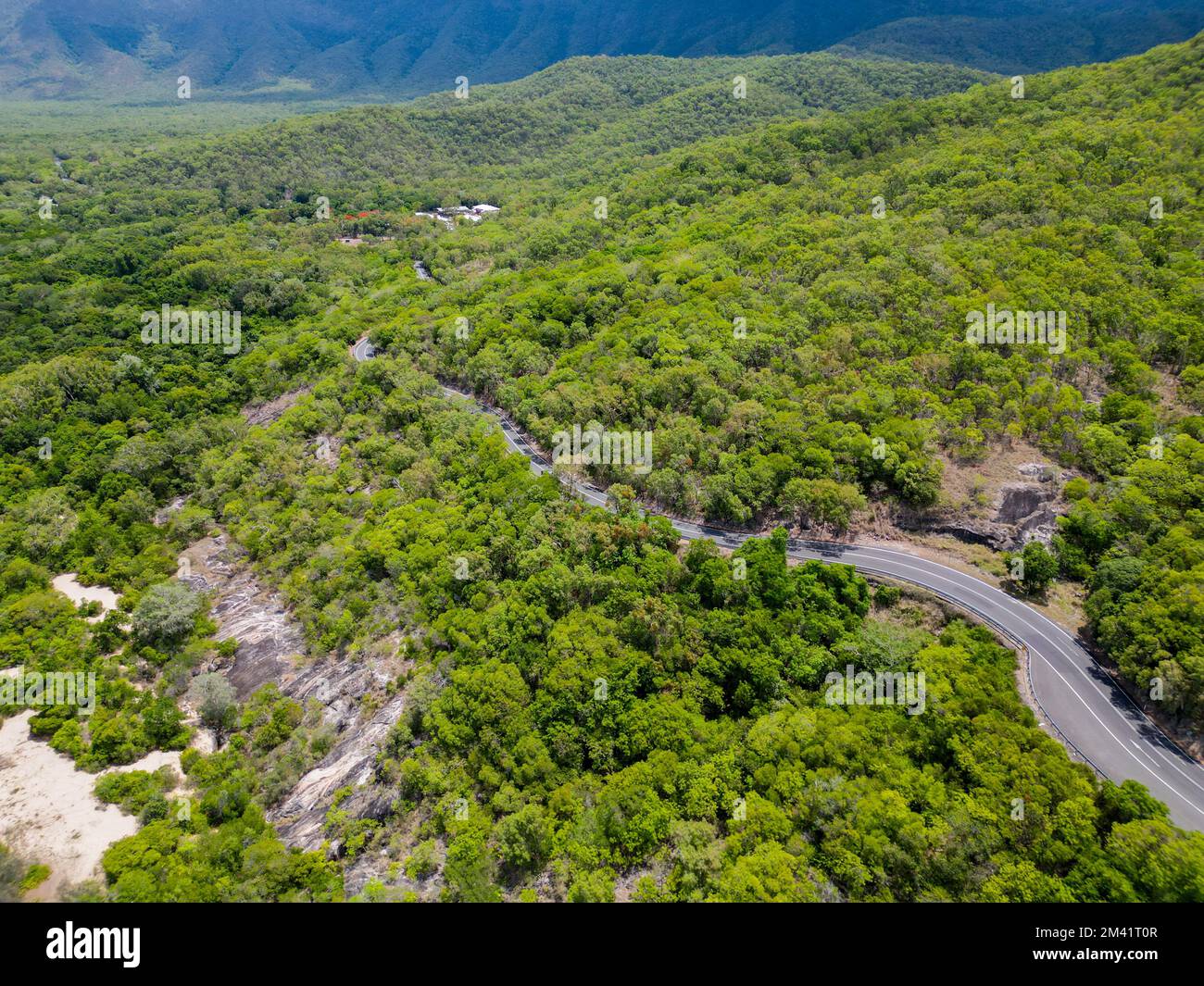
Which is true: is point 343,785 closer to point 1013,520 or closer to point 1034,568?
point 1034,568

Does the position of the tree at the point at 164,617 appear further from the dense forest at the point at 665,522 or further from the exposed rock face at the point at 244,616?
the exposed rock face at the point at 244,616

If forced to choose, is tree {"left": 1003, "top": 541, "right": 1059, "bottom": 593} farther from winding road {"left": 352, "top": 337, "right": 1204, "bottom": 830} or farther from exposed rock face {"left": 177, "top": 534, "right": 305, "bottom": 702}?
exposed rock face {"left": 177, "top": 534, "right": 305, "bottom": 702}

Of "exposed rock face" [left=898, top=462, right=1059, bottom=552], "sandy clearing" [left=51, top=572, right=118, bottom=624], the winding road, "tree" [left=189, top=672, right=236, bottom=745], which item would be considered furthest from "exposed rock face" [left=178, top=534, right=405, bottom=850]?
"exposed rock face" [left=898, top=462, right=1059, bottom=552]

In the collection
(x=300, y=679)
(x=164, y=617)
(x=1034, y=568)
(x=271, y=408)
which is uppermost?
(x=271, y=408)

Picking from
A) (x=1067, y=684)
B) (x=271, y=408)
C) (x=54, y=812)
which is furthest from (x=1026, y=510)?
(x=271, y=408)

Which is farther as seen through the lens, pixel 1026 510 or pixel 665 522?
pixel 665 522

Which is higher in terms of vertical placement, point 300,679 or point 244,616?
point 244,616
